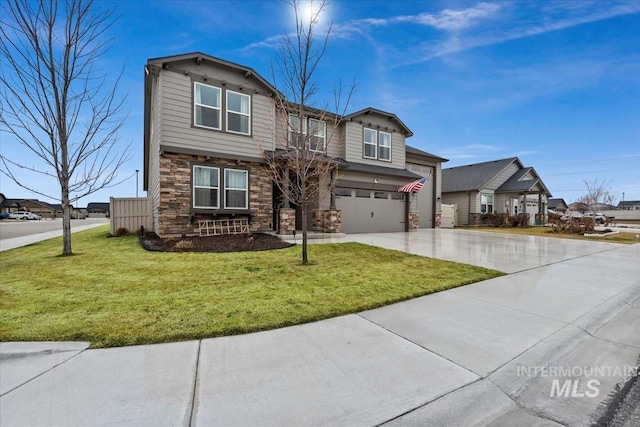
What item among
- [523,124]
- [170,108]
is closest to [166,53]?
[170,108]

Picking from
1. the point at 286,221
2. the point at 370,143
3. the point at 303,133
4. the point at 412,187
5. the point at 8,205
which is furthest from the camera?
the point at 8,205

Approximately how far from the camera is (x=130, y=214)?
13336mm

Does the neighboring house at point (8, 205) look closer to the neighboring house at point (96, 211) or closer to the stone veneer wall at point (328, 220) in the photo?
the neighboring house at point (96, 211)

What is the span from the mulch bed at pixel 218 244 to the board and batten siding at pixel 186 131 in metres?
3.42

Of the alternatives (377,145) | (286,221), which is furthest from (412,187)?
(286,221)

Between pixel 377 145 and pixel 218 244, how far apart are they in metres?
10.9

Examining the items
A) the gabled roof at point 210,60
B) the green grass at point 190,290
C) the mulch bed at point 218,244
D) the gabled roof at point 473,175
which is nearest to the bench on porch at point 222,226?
the mulch bed at point 218,244

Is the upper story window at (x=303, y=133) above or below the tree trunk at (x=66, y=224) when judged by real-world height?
above

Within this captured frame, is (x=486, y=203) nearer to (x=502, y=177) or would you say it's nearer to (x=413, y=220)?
(x=502, y=177)

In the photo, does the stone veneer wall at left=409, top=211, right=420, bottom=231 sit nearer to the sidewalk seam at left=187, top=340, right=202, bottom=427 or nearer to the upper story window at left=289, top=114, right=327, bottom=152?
the upper story window at left=289, top=114, right=327, bottom=152

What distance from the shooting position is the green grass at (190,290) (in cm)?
331

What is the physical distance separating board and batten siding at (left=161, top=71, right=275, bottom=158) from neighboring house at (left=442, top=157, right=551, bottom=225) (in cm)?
2053

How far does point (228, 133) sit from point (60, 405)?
10862mm

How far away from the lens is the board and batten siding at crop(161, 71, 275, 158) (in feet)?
34.2
